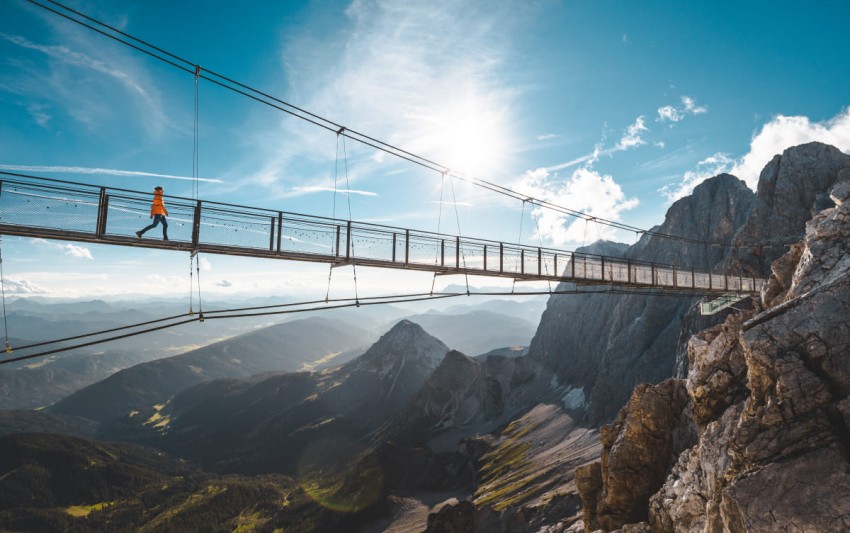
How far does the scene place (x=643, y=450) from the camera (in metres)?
20.1

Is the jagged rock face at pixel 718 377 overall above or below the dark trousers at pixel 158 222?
below

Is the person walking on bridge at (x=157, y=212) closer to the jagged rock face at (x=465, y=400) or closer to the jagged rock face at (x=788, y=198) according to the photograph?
the jagged rock face at (x=788, y=198)

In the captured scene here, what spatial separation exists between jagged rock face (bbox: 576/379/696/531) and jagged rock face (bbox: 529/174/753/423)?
54.6m

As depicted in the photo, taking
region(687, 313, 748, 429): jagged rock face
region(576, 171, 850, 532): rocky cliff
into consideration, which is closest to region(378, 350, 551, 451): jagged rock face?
region(687, 313, 748, 429): jagged rock face

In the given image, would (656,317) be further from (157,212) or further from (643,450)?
(157,212)

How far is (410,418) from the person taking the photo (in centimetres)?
15088

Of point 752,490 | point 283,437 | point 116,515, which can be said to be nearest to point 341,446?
point 283,437

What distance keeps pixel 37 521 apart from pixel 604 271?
667 ft

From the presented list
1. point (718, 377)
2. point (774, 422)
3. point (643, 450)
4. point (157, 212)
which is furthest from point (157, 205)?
point (643, 450)

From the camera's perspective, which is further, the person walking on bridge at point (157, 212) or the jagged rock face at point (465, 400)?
the jagged rock face at point (465, 400)

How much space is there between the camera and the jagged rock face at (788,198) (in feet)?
178

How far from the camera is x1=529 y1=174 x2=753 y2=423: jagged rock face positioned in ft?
275

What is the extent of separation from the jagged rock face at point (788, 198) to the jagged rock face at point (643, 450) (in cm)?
4599

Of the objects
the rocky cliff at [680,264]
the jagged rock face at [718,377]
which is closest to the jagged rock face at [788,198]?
the rocky cliff at [680,264]
